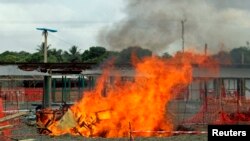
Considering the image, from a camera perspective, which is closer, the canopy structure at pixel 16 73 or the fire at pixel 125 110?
the fire at pixel 125 110

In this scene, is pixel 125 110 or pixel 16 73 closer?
pixel 125 110

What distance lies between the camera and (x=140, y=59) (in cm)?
2205

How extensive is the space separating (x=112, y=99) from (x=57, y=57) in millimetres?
71343

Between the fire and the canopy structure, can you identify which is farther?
the canopy structure

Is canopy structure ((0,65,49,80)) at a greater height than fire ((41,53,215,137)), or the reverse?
Answer: canopy structure ((0,65,49,80))

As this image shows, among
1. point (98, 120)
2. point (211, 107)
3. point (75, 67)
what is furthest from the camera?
point (75, 67)

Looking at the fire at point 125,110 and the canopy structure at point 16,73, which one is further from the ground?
the canopy structure at point 16,73

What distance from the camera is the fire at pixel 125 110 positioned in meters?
19.5

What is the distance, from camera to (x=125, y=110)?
19.6m

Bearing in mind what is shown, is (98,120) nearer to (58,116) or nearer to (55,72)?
(58,116)

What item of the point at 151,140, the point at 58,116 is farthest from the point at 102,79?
the point at 151,140

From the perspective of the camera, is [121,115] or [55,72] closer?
[121,115]

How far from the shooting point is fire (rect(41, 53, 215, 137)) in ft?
63.9

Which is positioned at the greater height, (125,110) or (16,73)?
(16,73)
